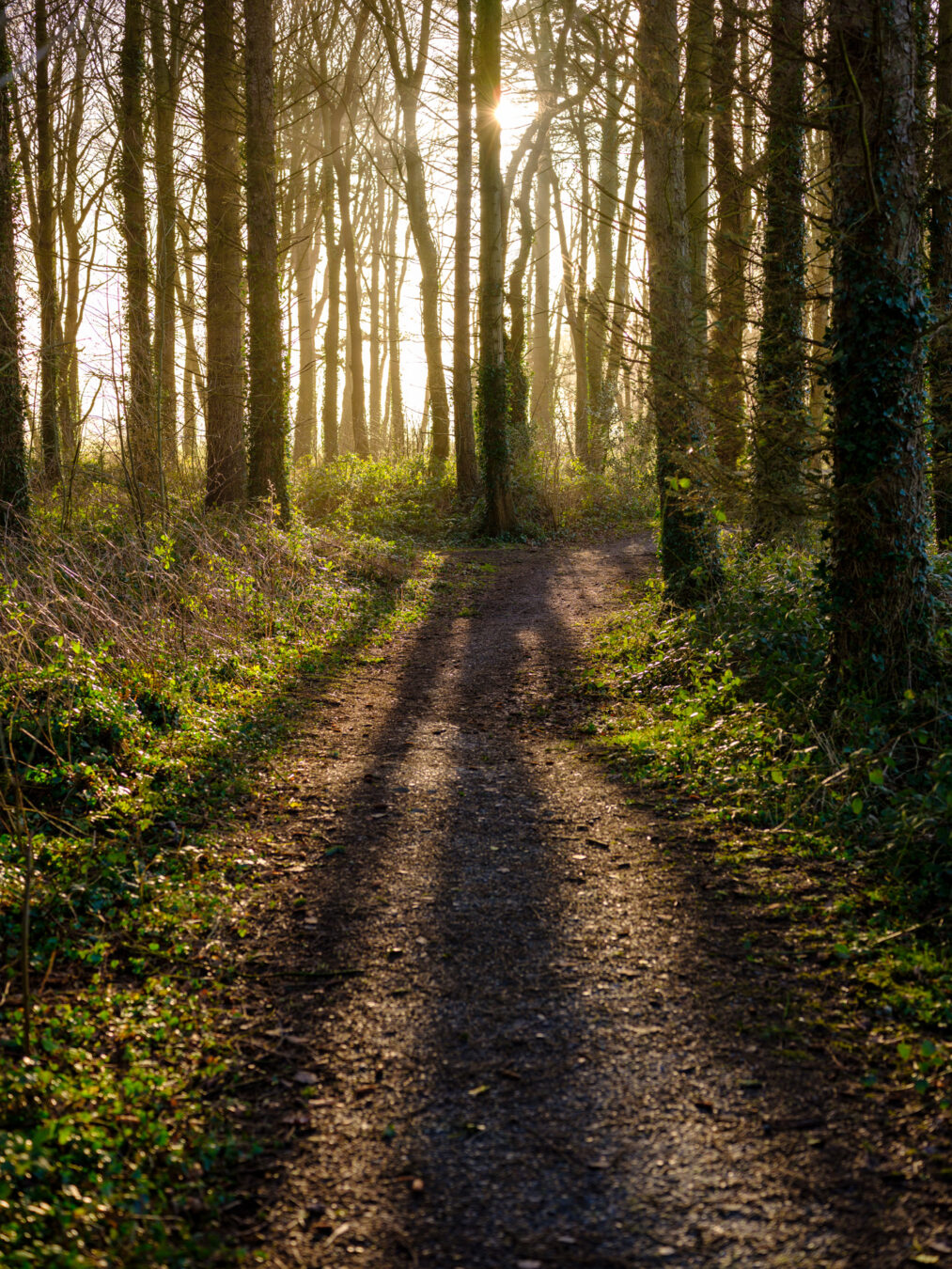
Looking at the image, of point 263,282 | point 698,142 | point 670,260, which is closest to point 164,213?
point 263,282

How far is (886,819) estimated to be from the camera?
4371 mm

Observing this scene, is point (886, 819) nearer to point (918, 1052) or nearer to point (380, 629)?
point (918, 1052)

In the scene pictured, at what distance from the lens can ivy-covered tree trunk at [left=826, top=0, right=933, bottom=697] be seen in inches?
202

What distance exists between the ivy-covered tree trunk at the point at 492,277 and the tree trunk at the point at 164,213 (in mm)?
4998

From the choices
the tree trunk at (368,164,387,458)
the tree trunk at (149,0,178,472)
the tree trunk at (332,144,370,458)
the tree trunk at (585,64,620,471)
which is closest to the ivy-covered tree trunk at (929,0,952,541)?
the tree trunk at (149,0,178,472)

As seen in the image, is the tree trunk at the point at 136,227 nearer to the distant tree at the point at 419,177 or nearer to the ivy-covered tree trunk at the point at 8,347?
the ivy-covered tree trunk at the point at 8,347

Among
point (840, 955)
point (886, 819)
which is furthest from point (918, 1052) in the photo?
point (886, 819)

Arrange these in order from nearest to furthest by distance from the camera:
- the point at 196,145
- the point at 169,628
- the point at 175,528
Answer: the point at 169,628 < the point at 175,528 < the point at 196,145

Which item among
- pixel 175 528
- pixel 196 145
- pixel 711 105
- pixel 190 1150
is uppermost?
pixel 196 145

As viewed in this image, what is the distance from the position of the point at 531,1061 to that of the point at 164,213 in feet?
37.1

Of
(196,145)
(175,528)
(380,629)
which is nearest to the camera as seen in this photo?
(175,528)

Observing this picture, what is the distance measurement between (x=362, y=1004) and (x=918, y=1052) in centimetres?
207

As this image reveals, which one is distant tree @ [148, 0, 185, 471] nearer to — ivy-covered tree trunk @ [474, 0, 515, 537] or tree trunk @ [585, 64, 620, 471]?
ivy-covered tree trunk @ [474, 0, 515, 537]

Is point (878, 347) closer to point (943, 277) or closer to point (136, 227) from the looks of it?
point (943, 277)
